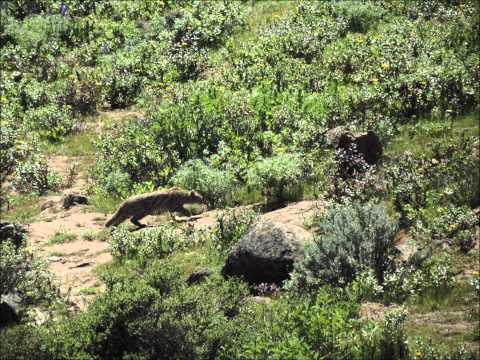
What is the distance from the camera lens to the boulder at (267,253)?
9.20 m

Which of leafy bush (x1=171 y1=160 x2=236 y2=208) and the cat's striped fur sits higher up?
leafy bush (x1=171 y1=160 x2=236 y2=208)

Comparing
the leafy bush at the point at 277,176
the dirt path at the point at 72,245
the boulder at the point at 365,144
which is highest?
the boulder at the point at 365,144

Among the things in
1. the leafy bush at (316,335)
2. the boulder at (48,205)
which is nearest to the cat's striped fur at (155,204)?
the boulder at (48,205)

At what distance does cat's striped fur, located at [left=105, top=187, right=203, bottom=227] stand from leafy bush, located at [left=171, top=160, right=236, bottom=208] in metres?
0.21

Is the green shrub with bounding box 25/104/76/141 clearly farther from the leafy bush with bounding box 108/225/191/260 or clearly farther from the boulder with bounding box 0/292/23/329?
the boulder with bounding box 0/292/23/329

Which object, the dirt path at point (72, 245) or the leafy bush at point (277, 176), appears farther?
the leafy bush at point (277, 176)

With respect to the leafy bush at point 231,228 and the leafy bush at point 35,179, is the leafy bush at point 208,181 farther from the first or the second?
the leafy bush at point 35,179

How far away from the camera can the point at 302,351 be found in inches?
249

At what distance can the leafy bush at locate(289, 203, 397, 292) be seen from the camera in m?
8.58

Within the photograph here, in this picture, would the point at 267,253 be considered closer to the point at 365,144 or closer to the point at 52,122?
the point at 365,144

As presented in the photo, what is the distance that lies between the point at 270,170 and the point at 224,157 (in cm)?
193

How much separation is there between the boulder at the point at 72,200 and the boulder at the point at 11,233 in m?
2.00

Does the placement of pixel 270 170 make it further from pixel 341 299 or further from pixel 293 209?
pixel 341 299

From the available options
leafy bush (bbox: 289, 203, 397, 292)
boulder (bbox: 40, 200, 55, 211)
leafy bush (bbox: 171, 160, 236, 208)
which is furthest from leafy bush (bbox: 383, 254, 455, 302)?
boulder (bbox: 40, 200, 55, 211)
